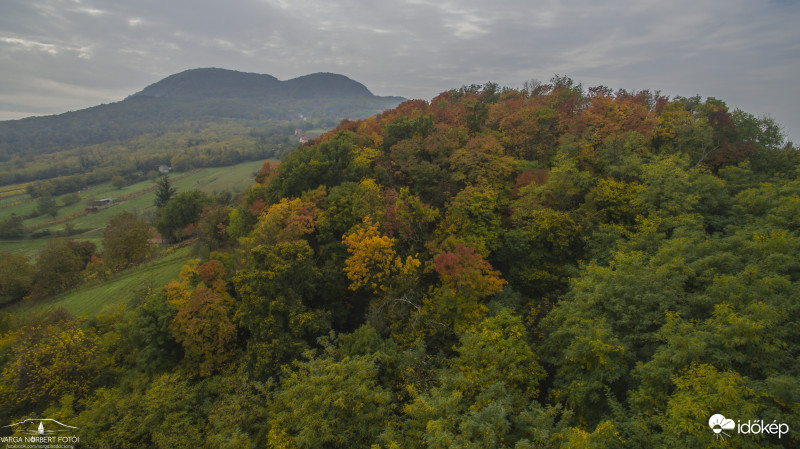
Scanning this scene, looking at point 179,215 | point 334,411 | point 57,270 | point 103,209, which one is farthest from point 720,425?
point 103,209

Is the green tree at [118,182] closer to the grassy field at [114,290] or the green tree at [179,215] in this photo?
the green tree at [179,215]

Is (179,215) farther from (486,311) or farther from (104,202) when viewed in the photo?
(104,202)

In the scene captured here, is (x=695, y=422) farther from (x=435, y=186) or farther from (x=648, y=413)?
(x=435, y=186)

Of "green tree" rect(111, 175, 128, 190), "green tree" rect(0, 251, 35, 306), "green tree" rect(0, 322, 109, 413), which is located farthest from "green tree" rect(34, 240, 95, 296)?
"green tree" rect(111, 175, 128, 190)

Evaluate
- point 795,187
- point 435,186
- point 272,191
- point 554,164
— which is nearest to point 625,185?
point 554,164

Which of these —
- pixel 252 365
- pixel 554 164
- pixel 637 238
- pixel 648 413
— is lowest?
pixel 252 365

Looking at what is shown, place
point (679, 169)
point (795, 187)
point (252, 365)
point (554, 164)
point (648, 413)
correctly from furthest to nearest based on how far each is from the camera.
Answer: point (554, 164) → point (679, 169) → point (795, 187) → point (252, 365) → point (648, 413)
